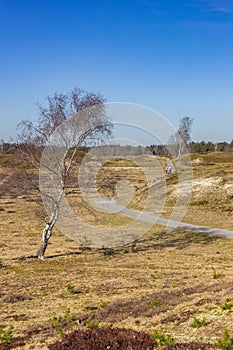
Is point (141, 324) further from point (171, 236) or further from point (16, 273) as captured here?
point (171, 236)

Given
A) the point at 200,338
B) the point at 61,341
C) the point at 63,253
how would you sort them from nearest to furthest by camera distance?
1. the point at 200,338
2. the point at 61,341
3. the point at 63,253

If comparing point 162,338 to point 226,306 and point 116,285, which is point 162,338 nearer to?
point 226,306

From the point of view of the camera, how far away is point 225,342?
960 cm

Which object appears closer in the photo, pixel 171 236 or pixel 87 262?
pixel 87 262

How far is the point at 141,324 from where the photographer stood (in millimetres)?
12484

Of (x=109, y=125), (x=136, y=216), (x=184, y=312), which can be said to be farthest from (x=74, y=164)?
(x=136, y=216)

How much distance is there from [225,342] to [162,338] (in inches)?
74.0

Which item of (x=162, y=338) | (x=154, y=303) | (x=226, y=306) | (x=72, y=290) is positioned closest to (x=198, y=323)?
(x=162, y=338)

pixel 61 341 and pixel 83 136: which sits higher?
pixel 83 136

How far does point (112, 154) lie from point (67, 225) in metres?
18.1

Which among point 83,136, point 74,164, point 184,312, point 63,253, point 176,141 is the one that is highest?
point 176,141

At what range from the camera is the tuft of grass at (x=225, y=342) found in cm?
939

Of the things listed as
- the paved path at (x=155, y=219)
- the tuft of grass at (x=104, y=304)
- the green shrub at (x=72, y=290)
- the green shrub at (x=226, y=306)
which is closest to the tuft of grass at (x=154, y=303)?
the tuft of grass at (x=104, y=304)

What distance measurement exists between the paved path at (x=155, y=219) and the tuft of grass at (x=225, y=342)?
70.9 feet
